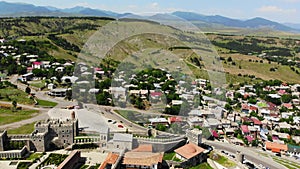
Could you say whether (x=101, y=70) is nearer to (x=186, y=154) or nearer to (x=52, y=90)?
(x=52, y=90)

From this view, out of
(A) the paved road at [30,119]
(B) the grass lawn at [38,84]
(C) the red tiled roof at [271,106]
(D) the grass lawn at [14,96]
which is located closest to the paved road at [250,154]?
(C) the red tiled roof at [271,106]

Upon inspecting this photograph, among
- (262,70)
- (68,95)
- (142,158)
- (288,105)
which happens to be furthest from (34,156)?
(262,70)

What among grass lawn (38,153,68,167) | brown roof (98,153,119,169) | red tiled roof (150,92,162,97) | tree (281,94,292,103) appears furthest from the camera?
tree (281,94,292,103)

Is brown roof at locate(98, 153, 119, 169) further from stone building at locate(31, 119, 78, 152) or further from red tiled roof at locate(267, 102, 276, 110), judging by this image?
red tiled roof at locate(267, 102, 276, 110)

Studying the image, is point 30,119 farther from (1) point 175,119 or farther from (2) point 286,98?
(2) point 286,98

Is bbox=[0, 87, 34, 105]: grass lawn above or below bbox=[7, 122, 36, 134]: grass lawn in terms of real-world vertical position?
above

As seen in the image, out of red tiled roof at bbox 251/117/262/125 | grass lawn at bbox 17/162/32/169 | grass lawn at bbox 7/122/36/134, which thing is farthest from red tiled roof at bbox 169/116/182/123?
grass lawn at bbox 17/162/32/169

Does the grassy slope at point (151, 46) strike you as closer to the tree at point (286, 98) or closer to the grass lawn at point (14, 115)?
the tree at point (286, 98)
